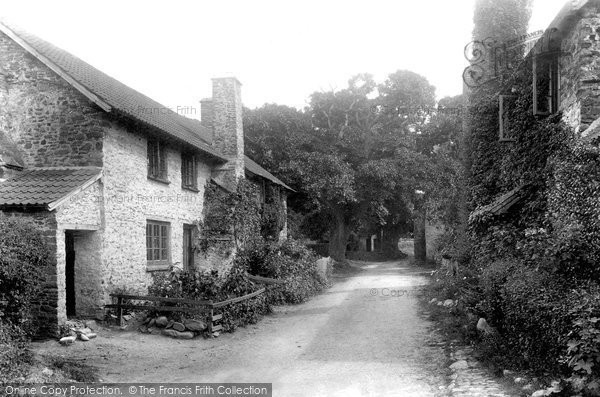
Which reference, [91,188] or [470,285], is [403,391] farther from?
[91,188]

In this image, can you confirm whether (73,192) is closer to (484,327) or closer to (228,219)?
(228,219)

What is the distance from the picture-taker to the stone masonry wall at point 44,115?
13312 millimetres

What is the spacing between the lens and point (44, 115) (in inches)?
537

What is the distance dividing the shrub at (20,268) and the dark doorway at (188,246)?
7207 mm

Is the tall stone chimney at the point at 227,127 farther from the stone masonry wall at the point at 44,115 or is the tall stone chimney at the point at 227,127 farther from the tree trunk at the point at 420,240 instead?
the tree trunk at the point at 420,240

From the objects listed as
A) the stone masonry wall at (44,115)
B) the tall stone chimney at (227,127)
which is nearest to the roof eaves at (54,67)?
the stone masonry wall at (44,115)

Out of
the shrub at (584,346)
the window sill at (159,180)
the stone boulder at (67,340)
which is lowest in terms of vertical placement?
the stone boulder at (67,340)

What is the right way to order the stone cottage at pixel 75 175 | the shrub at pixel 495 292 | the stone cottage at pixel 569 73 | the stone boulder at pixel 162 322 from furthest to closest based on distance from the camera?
the stone boulder at pixel 162 322 < the stone cottage at pixel 75 175 < the stone cottage at pixel 569 73 < the shrub at pixel 495 292

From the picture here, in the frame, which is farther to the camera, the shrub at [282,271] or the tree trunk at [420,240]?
the tree trunk at [420,240]

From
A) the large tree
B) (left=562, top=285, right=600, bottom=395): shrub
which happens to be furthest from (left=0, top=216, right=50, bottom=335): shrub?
the large tree

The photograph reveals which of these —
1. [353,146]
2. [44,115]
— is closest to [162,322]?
[44,115]

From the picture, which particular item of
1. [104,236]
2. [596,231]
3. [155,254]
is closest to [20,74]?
[104,236]

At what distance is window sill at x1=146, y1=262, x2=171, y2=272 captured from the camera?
50.9 feet

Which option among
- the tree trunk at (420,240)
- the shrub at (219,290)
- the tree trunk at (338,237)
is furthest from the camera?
the tree trunk at (420,240)
